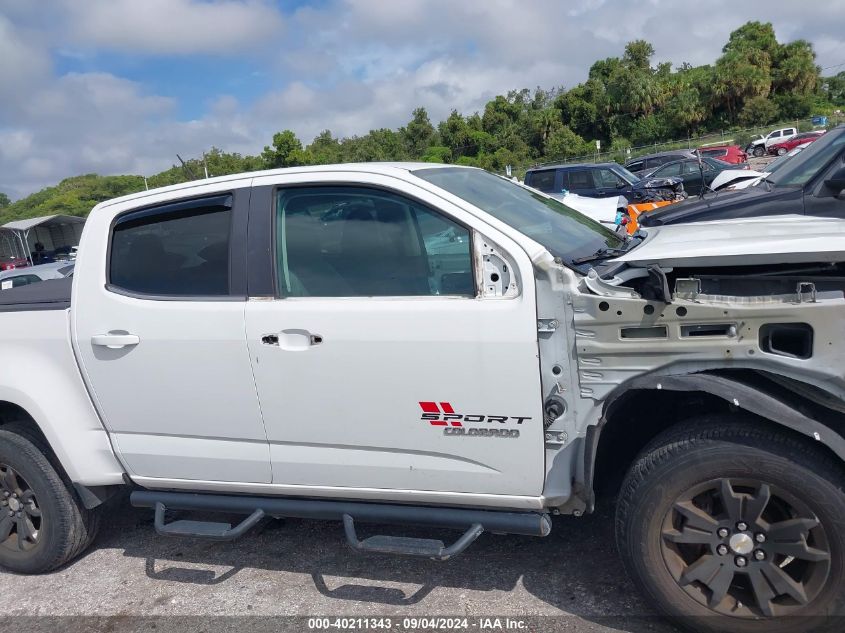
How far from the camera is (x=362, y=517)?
329 cm

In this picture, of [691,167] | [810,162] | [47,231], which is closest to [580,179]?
[691,167]

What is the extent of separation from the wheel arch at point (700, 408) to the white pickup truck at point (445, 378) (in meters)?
0.01

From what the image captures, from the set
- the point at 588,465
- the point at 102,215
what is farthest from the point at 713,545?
the point at 102,215

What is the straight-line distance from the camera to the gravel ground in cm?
325

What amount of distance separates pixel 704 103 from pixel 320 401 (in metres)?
56.4

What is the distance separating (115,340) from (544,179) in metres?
15.5

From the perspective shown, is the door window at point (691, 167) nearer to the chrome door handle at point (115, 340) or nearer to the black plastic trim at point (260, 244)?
the black plastic trim at point (260, 244)

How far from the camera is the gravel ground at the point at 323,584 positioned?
3250mm

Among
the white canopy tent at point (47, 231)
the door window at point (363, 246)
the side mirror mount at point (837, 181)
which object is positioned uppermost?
Answer: the door window at point (363, 246)

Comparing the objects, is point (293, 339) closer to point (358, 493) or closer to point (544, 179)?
point (358, 493)

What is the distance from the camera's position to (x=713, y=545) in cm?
272

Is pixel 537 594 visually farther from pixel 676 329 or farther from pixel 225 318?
pixel 225 318

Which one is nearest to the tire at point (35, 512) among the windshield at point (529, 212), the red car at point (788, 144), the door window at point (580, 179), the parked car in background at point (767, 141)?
the windshield at point (529, 212)

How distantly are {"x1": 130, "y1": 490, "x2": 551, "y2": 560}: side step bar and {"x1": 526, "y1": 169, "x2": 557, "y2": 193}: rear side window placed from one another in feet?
49.2
